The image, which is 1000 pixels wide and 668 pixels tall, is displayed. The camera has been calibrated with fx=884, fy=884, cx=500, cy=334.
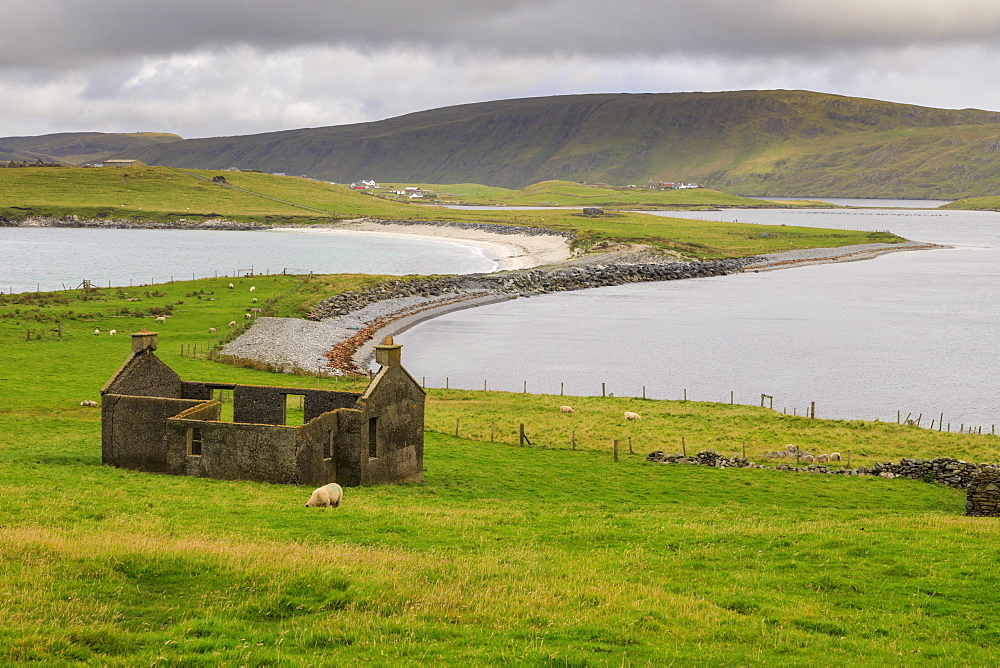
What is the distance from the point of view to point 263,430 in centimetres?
3084

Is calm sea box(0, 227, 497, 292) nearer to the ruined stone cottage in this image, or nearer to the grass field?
the ruined stone cottage

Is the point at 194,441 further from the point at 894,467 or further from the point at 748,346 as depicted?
the point at 748,346

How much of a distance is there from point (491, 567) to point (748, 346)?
81522 mm

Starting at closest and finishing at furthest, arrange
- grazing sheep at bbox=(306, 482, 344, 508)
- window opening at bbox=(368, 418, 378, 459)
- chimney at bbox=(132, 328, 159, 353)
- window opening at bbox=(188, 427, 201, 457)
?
grazing sheep at bbox=(306, 482, 344, 508), window opening at bbox=(188, 427, 201, 457), window opening at bbox=(368, 418, 378, 459), chimney at bbox=(132, 328, 159, 353)

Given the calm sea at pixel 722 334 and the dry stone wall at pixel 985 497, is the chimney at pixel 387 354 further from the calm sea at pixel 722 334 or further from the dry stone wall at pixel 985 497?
the calm sea at pixel 722 334

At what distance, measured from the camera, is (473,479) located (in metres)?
36.0

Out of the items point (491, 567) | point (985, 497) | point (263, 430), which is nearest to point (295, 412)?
point (263, 430)

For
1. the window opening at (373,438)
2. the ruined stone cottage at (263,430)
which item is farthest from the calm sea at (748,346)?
the window opening at (373,438)

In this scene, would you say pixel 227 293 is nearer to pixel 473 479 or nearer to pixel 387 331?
pixel 387 331

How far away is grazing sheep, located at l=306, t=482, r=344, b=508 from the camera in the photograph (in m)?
26.5

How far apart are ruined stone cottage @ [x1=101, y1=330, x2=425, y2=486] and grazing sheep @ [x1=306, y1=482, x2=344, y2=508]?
354cm

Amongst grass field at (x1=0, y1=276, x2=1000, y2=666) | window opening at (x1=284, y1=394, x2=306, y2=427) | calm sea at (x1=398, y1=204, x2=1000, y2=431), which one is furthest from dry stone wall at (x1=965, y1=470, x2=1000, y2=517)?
calm sea at (x1=398, y1=204, x2=1000, y2=431)

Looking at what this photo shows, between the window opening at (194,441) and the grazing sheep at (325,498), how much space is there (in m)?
6.91

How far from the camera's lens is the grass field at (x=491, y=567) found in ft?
46.3
